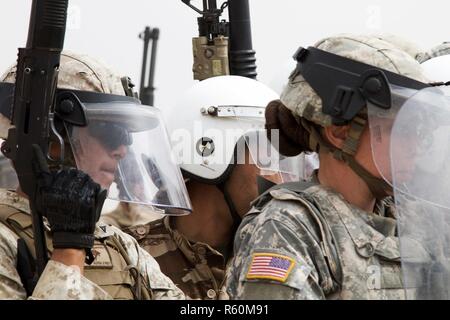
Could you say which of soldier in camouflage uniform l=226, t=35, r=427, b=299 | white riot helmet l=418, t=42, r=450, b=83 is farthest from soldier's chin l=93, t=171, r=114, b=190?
white riot helmet l=418, t=42, r=450, b=83

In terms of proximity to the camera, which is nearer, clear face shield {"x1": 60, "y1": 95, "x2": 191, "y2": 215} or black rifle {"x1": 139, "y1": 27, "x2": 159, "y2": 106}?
clear face shield {"x1": 60, "y1": 95, "x2": 191, "y2": 215}

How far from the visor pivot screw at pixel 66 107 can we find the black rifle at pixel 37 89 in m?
0.16

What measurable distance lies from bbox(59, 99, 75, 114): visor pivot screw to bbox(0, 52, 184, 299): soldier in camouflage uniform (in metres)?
0.20

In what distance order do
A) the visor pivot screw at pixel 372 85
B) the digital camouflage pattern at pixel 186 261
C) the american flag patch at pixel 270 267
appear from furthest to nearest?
the digital camouflage pattern at pixel 186 261 < the visor pivot screw at pixel 372 85 < the american flag patch at pixel 270 267

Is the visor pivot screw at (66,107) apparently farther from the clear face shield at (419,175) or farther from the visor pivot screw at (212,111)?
the visor pivot screw at (212,111)

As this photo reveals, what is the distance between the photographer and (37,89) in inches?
216

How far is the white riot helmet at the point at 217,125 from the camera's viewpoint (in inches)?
290

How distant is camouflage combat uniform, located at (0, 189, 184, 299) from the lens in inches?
203

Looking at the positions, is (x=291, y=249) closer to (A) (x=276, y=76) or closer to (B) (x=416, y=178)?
(B) (x=416, y=178)

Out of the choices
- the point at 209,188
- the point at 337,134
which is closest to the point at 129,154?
the point at 337,134

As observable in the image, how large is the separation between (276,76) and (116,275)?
352 cm

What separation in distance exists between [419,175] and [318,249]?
0.48 m

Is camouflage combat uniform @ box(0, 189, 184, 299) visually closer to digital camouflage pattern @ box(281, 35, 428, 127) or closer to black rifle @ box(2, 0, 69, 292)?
black rifle @ box(2, 0, 69, 292)

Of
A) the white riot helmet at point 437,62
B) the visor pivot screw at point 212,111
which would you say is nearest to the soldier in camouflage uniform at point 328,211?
the visor pivot screw at point 212,111
